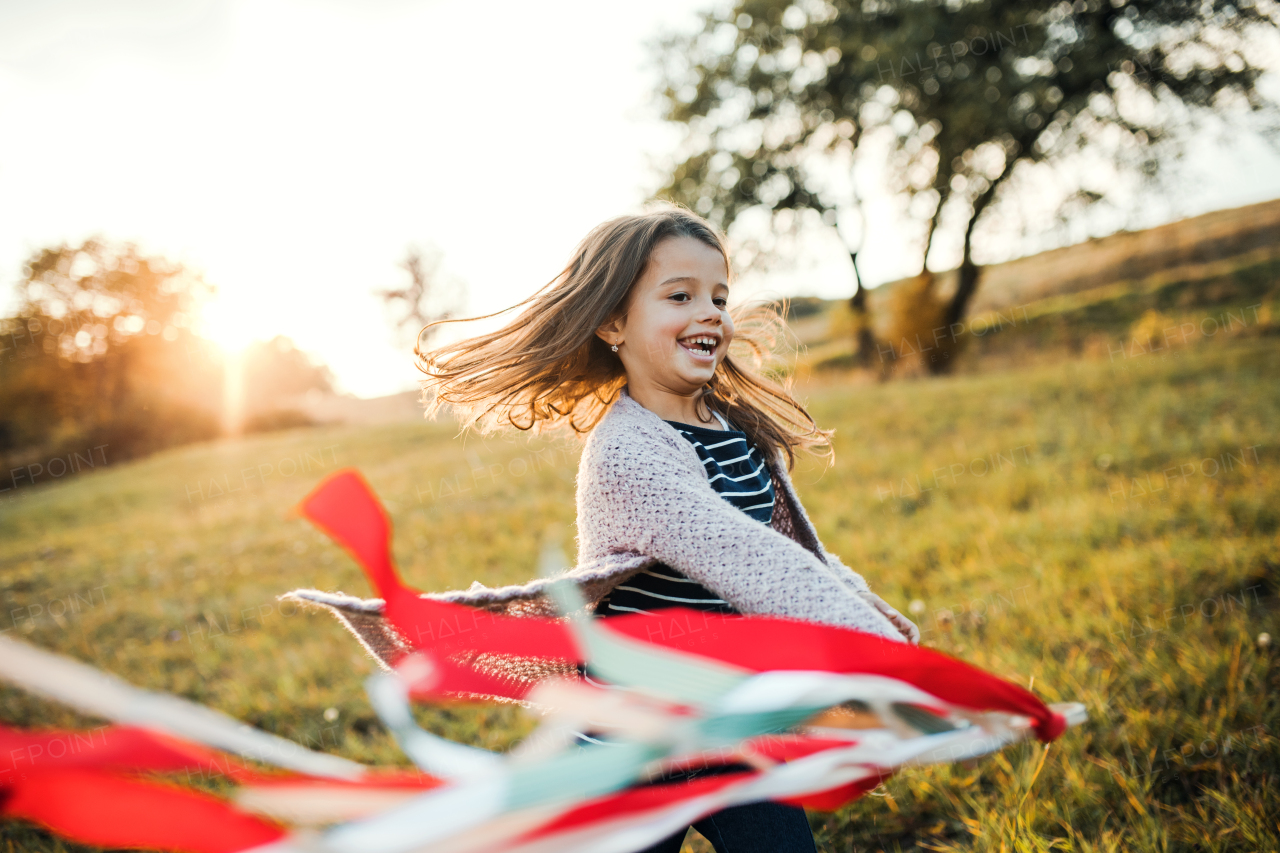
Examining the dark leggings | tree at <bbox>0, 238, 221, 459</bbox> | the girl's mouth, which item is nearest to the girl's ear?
the girl's mouth

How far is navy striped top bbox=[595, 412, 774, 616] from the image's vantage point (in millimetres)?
1661

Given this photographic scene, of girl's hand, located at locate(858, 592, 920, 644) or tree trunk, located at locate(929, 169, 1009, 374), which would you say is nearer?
girl's hand, located at locate(858, 592, 920, 644)

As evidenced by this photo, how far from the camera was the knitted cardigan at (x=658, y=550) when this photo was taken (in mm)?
1256

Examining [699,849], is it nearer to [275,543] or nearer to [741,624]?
[741,624]

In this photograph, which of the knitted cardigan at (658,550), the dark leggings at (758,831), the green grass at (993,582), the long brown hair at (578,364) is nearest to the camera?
the knitted cardigan at (658,550)

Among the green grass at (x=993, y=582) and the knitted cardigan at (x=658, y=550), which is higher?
the knitted cardigan at (x=658, y=550)

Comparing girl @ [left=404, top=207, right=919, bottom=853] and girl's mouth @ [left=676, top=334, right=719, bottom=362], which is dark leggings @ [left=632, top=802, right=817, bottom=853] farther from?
girl's mouth @ [left=676, top=334, right=719, bottom=362]

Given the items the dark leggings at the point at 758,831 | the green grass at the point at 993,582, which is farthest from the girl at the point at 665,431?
the green grass at the point at 993,582

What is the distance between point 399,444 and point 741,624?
14.4 metres

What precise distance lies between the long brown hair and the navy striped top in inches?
5.7

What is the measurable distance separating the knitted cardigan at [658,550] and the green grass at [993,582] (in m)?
1.20

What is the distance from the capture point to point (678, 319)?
70.9 inches

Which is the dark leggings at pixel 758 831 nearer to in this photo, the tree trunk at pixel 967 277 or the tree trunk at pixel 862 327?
the tree trunk at pixel 967 277

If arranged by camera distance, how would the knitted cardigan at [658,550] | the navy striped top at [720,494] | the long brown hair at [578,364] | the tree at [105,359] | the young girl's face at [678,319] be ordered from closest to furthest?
the knitted cardigan at [658,550]
the navy striped top at [720,494]
the young girl's face at [678,319]
the long brown hair at [578,364]
the tree at [105,359]
